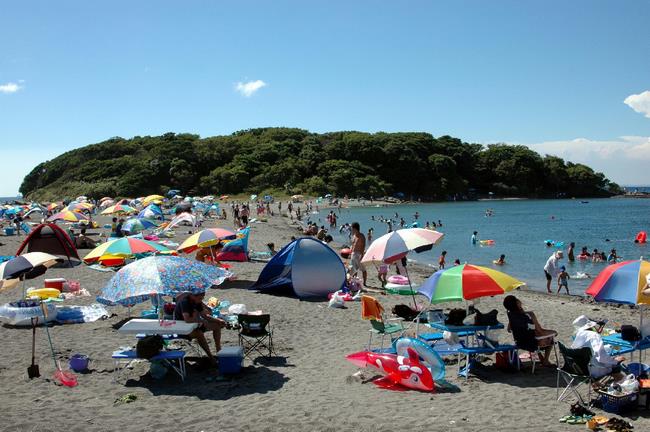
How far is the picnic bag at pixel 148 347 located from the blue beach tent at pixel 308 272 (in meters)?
6.14

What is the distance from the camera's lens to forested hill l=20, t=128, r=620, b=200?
8606 cm

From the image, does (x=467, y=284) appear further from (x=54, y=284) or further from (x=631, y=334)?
(x=54, y=284)

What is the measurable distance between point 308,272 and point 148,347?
252 inches

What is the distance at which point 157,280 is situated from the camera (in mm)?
7914

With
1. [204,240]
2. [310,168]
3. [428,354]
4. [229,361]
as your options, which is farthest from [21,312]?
[310,168]

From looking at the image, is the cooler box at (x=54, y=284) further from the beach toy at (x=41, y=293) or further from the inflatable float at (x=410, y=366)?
the inflatable float at (x=410, y=366)

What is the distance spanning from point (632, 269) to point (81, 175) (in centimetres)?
9718

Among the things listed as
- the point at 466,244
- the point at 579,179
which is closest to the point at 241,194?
the point at 466,244

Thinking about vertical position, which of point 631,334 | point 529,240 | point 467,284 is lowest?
point 529,240

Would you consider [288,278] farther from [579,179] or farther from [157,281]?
[579,179]

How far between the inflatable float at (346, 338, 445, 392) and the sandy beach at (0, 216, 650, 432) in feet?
0.55

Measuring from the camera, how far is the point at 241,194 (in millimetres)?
83125

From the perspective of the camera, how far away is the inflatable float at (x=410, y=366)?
23.4 ft

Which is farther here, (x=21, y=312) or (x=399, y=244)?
(x=399, y=244)
